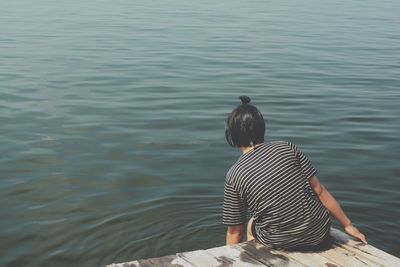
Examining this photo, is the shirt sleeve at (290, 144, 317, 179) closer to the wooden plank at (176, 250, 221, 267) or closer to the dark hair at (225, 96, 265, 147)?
the dark hair at (225, 96, 265, 147)

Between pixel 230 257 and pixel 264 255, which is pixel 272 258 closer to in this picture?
pixel 264 255

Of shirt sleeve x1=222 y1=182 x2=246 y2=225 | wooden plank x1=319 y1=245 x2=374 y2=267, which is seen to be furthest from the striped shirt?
wooden plank x1=319 y1=245 x2=374 y2=267

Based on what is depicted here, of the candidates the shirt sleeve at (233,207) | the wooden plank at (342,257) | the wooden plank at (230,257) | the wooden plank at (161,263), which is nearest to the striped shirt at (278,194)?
the shirt sleeve at (233,207)

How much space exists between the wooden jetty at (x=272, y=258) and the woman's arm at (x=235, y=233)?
0.21 ft

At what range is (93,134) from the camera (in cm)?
1169

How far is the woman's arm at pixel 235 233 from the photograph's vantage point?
535 centimetres

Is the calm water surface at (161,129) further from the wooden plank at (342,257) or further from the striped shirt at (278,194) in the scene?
the striped shirt at (278,194)

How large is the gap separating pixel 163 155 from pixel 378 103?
260 inches

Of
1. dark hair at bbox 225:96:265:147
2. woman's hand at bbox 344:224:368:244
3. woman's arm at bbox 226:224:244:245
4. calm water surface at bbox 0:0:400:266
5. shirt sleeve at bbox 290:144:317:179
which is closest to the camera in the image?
dark hair at bbox 225:96:265:147

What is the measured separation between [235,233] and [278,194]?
0.71m

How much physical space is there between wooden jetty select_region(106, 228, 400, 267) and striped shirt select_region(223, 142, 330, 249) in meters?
0.18

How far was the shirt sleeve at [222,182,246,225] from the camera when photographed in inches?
201

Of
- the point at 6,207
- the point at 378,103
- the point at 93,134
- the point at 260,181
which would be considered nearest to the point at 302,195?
the point at 260,181

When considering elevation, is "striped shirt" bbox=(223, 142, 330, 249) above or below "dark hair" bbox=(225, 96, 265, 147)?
below
